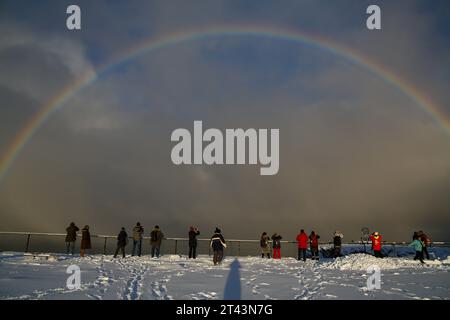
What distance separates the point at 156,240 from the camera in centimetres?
2403

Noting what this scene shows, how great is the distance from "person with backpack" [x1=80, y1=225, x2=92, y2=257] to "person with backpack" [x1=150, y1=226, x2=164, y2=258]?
3827mm

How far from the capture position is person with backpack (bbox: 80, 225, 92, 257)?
74.8ft

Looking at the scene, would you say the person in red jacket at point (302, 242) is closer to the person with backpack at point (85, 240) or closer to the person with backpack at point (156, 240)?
the person with backpack at point (156, 240)

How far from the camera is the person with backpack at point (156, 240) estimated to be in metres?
24.0

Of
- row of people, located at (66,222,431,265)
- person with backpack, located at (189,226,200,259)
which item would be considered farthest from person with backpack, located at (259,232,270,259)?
person with backpack, located at (189,226,200,259)

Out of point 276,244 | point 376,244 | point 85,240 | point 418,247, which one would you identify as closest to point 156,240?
point 85,240

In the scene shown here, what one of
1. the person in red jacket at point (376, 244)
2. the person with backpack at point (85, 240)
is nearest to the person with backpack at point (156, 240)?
the person with backpack at point (85, 240)

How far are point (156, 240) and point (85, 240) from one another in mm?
4312

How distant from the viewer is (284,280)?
1354cm

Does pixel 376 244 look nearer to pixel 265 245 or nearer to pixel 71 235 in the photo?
pixel 265 245

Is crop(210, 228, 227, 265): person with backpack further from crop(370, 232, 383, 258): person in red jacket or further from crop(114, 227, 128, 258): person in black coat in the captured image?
crop(370, 232, 383, 258): person in red jacket
